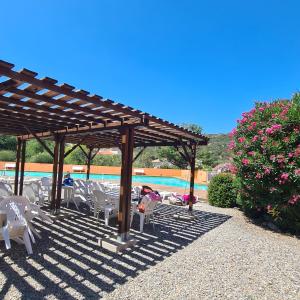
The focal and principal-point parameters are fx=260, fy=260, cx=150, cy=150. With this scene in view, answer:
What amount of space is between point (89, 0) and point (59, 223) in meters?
7.22

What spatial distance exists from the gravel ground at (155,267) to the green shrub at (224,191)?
4163mm

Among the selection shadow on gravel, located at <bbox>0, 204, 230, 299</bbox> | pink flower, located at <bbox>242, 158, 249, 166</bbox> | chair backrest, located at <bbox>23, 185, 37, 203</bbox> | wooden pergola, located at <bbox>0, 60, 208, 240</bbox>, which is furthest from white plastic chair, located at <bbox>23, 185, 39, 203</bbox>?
pink flower, located at <bbox>242, 158, 249, 166</bbox>

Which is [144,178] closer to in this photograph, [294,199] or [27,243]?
[294,199]

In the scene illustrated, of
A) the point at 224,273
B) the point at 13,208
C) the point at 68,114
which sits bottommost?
the point at 224,273

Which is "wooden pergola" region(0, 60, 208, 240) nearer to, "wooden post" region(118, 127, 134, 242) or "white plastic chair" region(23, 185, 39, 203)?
"wooden post" region(118, 127, 134, 242)

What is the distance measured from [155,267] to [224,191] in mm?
7433

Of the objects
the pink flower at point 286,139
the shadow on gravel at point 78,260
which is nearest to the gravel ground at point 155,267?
the shadow on gravel at point 78,260

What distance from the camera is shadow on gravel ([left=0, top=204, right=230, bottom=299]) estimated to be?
3.32 meters

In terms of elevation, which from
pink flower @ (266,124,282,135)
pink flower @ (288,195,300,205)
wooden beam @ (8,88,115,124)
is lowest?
pink flower @ (288,195,300,205)

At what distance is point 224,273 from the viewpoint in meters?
4.11

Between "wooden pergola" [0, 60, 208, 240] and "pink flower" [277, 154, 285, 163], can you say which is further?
"pink flower" [277, 154, 285, 163]

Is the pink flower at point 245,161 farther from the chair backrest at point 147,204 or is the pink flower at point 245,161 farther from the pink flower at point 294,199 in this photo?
the chair backrest at point 147,204

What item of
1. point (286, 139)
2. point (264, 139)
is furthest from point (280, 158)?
point (264, 139)

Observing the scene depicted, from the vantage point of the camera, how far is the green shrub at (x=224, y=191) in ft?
35.4
